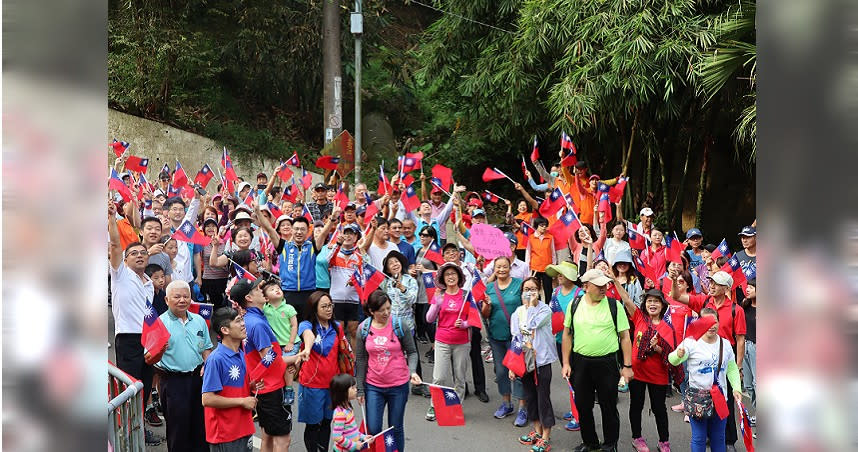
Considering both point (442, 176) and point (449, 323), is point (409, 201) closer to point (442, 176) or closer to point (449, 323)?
point (442, 176)

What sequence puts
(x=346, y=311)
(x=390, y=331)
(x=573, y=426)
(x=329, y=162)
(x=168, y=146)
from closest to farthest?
(x=390, y=331) < (x=573, y=426) < (x=346, y=311) < (x=329, y=162) < (x=168, y=146)

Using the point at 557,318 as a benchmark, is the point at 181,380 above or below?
below

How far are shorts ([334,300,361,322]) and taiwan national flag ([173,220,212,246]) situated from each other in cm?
162

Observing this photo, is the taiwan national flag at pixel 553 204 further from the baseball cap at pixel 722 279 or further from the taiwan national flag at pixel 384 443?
the taiwan national flag at pixel 384 443

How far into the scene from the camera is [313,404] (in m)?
6.07

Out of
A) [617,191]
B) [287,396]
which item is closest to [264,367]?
[287,396]

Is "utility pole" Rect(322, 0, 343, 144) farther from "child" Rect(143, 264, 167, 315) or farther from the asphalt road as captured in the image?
"child" Rect(143, 264, 167, 315)

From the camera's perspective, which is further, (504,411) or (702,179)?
(702,179)

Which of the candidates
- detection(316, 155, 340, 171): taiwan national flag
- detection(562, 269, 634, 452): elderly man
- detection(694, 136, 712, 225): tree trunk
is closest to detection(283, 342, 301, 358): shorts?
detection(562, 269, 634, 452): elderly man

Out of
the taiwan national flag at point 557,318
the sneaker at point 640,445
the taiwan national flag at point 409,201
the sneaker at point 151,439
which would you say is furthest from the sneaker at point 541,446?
the taiwan national flag at point 409,201

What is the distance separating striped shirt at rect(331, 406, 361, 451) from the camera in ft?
18.6

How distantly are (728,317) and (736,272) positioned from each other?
1.16m

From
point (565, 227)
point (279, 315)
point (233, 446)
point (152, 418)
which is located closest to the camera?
point (233, 446)
